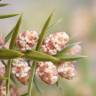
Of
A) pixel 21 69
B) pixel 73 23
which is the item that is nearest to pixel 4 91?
pixel 21 69

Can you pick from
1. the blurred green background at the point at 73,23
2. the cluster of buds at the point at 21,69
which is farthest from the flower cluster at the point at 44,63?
the blurred green background at the point at 73,23

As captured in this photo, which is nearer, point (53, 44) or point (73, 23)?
point (53, 44)

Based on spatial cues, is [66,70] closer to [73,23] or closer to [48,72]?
[48,72]

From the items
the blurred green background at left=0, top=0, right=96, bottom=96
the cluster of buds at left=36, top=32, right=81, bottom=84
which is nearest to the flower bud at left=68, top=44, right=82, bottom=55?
the cluster of buds at left=36, top=32, right=81, bottom=84

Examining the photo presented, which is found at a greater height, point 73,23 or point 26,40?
point 73,23

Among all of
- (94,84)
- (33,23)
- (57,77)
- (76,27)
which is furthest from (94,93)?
(57,77)

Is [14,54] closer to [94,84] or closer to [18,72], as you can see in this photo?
[18,72]
